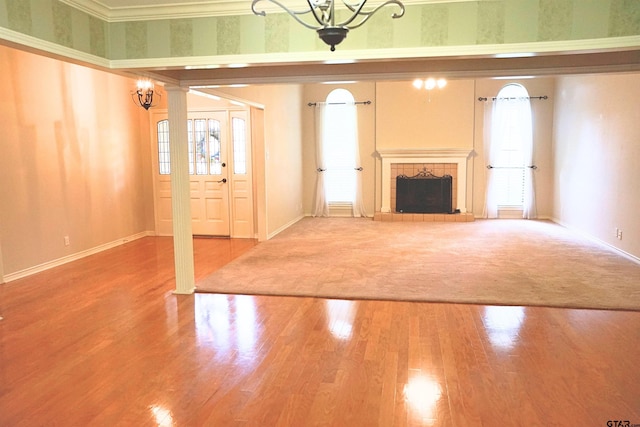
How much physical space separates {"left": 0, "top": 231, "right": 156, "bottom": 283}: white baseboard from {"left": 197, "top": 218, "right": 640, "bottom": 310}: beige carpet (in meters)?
2.17

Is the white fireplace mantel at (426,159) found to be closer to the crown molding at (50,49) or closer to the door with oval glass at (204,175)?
the door with oval glass at (204,175)

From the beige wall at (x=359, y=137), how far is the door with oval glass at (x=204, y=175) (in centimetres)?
273

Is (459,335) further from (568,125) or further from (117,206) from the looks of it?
(568,125)

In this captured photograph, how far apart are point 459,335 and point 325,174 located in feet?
22.7

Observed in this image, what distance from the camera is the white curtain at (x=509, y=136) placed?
31.7 ft

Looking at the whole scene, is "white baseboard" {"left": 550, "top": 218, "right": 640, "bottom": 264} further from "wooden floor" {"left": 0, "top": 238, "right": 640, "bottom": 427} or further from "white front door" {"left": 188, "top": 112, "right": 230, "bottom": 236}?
"white front door" {"left": 188, "top": 112, "right": 230, "bottom": 236}

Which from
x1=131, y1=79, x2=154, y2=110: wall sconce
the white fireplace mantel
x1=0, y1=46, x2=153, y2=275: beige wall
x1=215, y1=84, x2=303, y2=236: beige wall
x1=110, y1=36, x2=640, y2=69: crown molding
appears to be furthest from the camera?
the white fireplace mantel

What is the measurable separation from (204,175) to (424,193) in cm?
451

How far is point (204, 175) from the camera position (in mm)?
8125

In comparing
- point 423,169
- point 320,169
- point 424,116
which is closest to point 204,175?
point 320,169

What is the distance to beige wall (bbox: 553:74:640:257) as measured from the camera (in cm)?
623

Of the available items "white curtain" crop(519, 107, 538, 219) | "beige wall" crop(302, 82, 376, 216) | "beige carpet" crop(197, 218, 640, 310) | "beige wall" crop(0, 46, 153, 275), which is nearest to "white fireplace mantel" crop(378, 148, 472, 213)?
"beige wall" crop(302, 82, 376, 216)

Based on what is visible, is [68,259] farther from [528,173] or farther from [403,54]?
[528,173]

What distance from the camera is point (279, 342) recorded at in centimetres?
367
